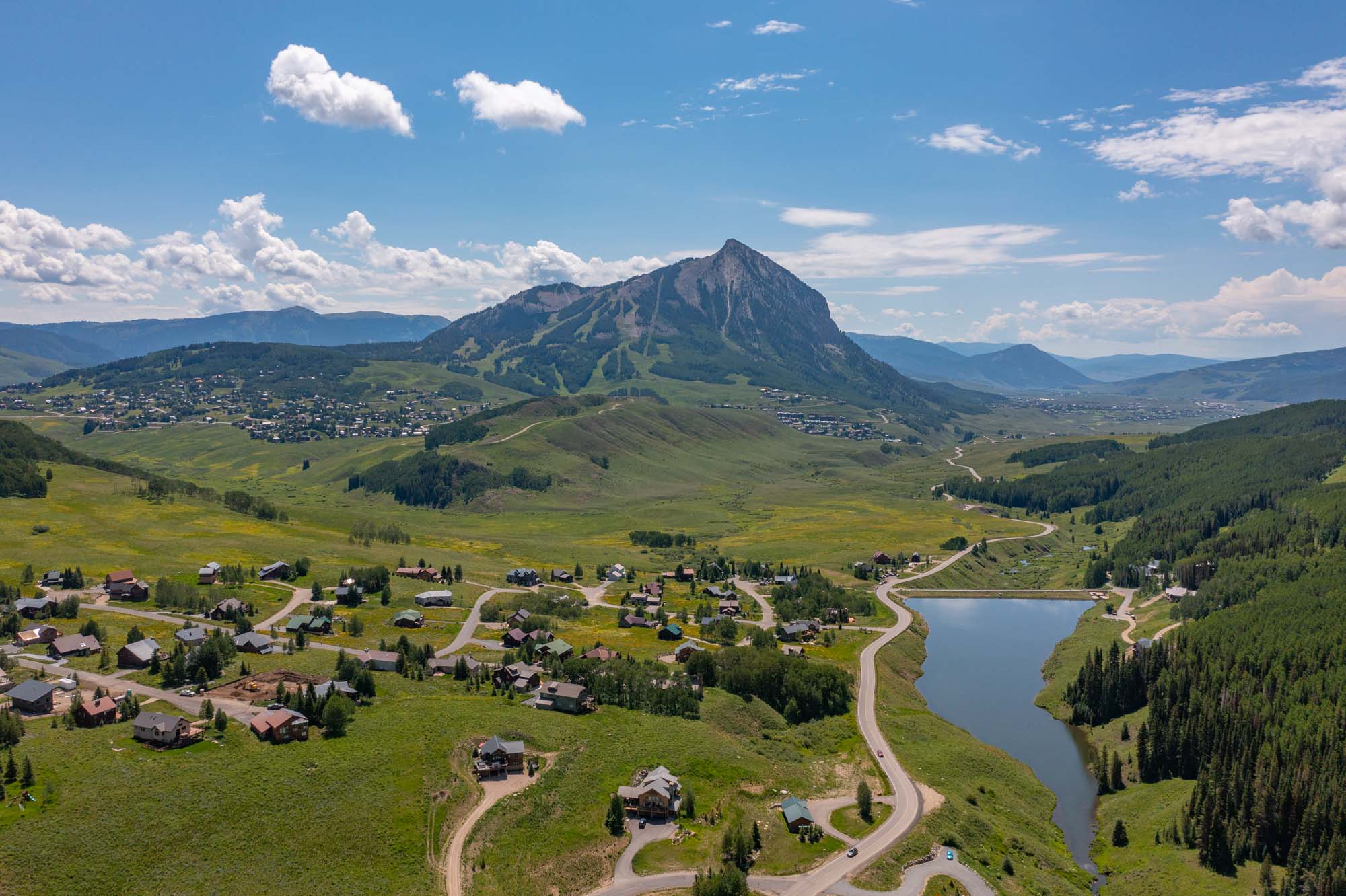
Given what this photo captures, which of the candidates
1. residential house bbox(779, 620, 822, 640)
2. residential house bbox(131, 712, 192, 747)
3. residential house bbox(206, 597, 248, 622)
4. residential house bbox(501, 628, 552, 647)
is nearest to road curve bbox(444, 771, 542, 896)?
residential house bbox(131, 712, 192, 747)

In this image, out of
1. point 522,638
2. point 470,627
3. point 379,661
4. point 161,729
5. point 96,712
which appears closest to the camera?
point 161,729

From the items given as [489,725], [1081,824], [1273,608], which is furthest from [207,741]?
[1273,608]

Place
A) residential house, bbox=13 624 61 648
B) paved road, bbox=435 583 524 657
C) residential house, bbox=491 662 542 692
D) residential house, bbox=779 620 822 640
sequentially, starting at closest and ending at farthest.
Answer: residential house, bbox=13 624 61 648
residential house, bbox=491 662 542 692
paved road, bbox=435 583 524 657
residential house, bbox=779 620 822 640

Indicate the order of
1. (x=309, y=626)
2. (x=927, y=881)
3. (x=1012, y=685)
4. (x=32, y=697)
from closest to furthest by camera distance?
(x=927, y=881), (x=32, y=697), (x=309, y=626), (x=1012, y=685)

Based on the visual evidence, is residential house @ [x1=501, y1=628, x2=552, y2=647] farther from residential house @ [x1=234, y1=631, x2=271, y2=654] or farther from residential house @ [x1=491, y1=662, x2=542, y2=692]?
residential house @ [x1=234, y1=631, x2=271, y2=654]

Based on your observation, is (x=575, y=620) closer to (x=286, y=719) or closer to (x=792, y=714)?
(x=792, y=714)

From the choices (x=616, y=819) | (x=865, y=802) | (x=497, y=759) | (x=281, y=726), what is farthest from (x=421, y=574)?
(x=865, y=802)

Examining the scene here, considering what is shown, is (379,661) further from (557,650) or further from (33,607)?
(33,607)

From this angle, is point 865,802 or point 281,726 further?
point 865,802
